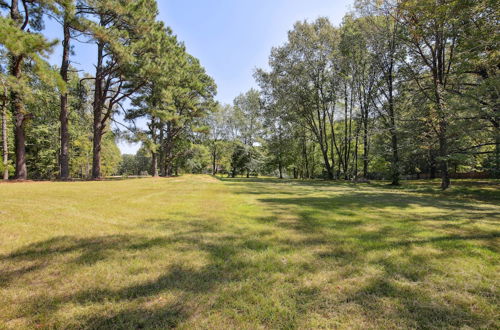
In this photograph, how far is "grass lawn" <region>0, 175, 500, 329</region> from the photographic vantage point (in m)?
1.94

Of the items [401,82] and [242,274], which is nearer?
[242,274]

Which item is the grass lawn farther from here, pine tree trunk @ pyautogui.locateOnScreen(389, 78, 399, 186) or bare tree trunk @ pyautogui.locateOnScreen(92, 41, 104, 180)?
bare tree trunk @ pyautogui.locateOnScreen(92, 41, 104, 180)

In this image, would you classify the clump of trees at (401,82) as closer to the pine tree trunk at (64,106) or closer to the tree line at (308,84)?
the tree line at (308,84)

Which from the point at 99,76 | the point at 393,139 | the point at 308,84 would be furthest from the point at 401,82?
the point at 99,76

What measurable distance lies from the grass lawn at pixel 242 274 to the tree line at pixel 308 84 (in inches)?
350

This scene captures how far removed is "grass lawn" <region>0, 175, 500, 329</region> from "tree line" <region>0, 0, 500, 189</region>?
8886 millimetres

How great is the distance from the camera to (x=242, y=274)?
2.69 m

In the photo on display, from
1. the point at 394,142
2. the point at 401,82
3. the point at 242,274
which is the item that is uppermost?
the point at 401,82

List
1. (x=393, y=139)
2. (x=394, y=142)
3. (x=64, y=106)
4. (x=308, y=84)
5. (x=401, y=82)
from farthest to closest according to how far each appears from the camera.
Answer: (x=308, y=84) < (x=401, y=82) < (x=393, y=139) < (x=394, y=142) < (x=64, y=106)

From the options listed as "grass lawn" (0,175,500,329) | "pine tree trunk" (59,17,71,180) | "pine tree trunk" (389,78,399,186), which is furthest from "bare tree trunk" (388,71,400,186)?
"pine tree trunk" (59,17,71,180)

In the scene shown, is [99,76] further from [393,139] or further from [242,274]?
[393,139]

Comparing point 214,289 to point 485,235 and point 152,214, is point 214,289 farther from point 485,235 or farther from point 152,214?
point 485,235

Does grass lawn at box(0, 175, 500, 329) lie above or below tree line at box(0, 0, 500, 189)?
below

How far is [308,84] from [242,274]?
85.0ft
